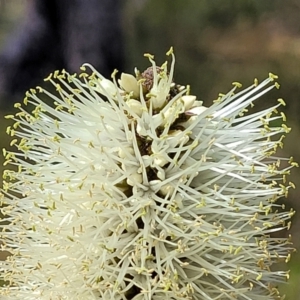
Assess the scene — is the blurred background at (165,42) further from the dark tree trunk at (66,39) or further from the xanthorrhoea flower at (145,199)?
the xanthorrhoea flower at (145,199)

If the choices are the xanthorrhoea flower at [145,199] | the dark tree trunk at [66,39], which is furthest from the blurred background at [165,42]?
the xanthorrhoea flower at [145,199]

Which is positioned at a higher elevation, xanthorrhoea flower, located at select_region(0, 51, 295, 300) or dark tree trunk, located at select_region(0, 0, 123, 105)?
dark tree trunk, located at select_region(0, 0, 123, 105)

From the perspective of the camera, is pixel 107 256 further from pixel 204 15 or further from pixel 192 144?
pixel 204 15

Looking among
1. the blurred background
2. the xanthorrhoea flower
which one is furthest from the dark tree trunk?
the xanthorrhoea flower

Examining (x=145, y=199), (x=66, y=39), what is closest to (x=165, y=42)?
(x=66, y=39)

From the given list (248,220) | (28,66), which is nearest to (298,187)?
(28,66)

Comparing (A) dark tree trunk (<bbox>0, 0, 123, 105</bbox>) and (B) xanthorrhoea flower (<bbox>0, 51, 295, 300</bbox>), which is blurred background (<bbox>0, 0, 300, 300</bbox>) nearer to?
(A) dark tree trunk (<bbox>0, 0, 123, 105</bbox>)

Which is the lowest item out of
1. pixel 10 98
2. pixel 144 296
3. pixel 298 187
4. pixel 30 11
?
pixel 144 296
